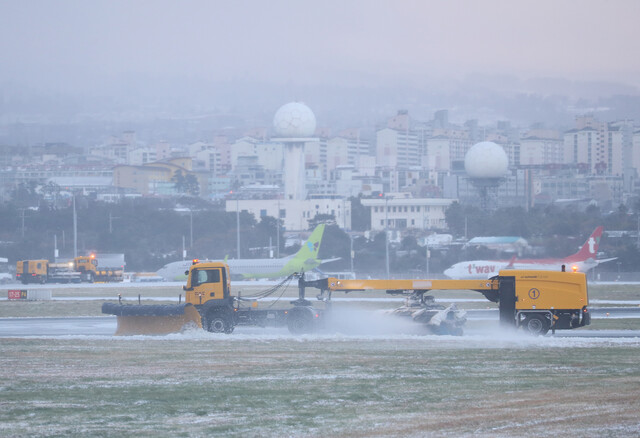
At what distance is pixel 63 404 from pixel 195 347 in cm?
961

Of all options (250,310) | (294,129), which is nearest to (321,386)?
(250,310)

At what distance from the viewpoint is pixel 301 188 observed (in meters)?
175

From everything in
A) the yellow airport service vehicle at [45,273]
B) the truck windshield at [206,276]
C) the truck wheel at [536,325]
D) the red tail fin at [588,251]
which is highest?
the truck windshield at [206,276]

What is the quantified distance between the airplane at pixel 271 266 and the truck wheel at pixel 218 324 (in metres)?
54.7

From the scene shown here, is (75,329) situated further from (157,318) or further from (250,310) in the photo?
(250,310)

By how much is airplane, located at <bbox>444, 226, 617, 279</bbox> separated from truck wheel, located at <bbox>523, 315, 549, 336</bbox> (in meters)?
52.1

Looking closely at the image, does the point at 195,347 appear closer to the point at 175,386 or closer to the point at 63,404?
the point at 175,386

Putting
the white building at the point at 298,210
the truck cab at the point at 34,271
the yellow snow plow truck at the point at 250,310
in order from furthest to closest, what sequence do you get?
the white building at the point at 298,210, the truck cab at the point at 34,271, the yellow snow plow truck at the point at 250,310

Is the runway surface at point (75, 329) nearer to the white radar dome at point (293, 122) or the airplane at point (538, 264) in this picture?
the airplane at point (538, 264)

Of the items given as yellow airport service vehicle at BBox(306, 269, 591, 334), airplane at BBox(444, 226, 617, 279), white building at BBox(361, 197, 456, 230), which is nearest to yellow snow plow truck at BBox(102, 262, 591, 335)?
yellow airport service vehicle at BBox(306, 269, 591, 334)

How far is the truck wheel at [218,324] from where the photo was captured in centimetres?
3164

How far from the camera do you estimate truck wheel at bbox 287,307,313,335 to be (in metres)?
31.5

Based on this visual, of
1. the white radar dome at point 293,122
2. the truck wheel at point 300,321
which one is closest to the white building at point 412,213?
the white radar dome at point 293,122

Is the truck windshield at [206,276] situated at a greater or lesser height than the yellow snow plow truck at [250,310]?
greater
